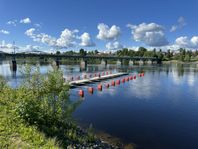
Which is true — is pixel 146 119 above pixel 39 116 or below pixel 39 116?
below

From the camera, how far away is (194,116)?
1950cm

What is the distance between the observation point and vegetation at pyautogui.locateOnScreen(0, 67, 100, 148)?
26.2 ft

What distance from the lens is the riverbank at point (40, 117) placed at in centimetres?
797

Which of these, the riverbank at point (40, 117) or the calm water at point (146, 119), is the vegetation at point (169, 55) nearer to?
the calm water at point (146, 119)

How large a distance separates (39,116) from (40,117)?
3.5 inches

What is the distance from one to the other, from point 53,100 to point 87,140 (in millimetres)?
3166

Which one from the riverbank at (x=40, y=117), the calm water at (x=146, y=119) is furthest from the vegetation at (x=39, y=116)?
the calm water at (x=146, y=119)

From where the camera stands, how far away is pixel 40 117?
10.5 metres

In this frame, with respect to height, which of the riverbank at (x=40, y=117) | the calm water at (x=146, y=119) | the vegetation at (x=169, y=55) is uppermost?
the vegetation at (x=169, y=55)

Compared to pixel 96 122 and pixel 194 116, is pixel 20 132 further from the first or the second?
pixel 194 116

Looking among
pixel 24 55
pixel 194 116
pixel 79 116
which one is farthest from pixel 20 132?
pixel 24 55

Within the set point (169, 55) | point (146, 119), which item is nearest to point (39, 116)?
point (146, 119)

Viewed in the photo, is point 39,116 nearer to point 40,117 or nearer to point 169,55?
point 40,117

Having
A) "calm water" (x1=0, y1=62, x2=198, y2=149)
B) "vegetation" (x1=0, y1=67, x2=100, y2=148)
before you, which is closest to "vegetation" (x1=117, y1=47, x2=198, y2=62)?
"calm water" (x1=0, y1=62, x2=198, y2=149)
